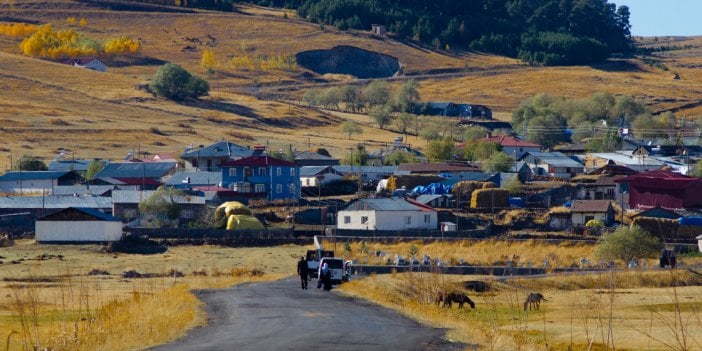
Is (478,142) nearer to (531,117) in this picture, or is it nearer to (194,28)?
(531,117)

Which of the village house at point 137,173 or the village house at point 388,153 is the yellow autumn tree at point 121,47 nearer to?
the village house at point 388,153

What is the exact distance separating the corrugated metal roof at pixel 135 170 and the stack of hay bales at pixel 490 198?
69.6 feet

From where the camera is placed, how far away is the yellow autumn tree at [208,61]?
Result: 173m

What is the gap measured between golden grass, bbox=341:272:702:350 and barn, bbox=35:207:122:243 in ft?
70.3

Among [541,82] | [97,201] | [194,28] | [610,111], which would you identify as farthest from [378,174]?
[194,28]

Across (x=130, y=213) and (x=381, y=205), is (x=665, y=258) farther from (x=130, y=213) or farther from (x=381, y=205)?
(x=130, y=213)

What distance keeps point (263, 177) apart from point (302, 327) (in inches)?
2265

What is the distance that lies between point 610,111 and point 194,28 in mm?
73655

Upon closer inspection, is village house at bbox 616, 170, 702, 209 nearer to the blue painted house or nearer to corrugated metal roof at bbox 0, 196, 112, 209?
the blue painted house

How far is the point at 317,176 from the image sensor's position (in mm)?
84625

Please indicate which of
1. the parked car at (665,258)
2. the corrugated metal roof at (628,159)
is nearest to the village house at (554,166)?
the corrugated metal roof at (628,159)

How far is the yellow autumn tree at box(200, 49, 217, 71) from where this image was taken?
172750 millimetres

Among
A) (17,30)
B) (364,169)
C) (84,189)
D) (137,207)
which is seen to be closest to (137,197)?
(137,207)

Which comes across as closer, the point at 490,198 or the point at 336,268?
the point at 336,268
